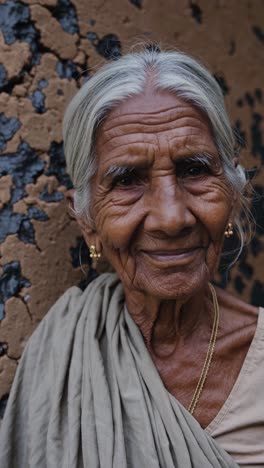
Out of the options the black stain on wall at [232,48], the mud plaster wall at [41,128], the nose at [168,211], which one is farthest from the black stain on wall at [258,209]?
the nose at [168,211]

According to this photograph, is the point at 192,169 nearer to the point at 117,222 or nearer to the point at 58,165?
the point at 117,222

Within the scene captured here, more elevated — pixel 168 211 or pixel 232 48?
pixel 232 48

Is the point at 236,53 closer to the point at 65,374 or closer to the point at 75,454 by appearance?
the point at 65,374

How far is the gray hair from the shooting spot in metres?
1.79

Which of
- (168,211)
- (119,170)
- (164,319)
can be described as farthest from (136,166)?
(164,319)

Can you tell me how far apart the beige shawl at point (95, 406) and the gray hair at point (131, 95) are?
360mm

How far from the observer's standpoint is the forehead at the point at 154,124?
175 cm

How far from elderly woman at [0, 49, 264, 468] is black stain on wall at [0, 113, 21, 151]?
27cm

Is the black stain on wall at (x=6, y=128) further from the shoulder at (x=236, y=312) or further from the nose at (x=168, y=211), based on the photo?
the shoulder at (x=236, y=312)

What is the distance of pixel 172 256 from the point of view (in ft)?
5.79

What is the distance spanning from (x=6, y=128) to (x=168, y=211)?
718 mm

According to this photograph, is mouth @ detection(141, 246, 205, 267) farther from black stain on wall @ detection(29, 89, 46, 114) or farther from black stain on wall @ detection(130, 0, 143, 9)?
black stain on wall @ detection(130, 0, 143, 9)

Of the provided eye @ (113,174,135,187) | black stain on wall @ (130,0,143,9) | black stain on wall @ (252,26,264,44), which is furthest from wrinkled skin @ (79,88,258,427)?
black stain on wall @ (252,26,264,44)

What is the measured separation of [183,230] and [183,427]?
0.51 meters
